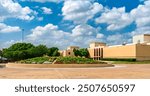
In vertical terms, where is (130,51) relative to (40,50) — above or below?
below

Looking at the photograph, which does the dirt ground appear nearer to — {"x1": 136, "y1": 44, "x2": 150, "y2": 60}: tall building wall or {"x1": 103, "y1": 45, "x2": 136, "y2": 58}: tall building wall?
{"x1": 136, "y1": 44, "x2": 150, "y2": 60}: tall building wall

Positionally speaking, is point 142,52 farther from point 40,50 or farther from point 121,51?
point 40,50

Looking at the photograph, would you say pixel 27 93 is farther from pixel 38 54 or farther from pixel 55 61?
pixel 38 54

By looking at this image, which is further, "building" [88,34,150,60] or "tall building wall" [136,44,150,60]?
"building" [88,34,150,60]

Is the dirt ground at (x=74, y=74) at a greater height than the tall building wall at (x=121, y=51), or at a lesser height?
lesser

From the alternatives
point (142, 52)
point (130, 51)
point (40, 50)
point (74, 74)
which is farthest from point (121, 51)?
point (74, 74)

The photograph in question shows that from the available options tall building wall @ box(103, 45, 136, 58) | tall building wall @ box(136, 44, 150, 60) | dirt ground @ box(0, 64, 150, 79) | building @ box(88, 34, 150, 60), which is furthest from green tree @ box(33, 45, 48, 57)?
dirt ground @ box(0, 64, 150, 79)

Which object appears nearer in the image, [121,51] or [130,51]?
[130,51]

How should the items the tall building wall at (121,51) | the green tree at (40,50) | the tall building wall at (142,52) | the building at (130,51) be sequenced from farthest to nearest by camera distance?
the green tree at (40,50) → the tall building wall at (121,51) → the building at (130,51) → the tall building wall at (142,52)

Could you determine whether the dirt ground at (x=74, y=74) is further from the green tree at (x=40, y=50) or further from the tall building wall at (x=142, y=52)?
the green tree at (x=40, y=50)

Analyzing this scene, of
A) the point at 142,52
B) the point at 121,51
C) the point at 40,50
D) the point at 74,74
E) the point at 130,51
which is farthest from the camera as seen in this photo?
the point at 40,50

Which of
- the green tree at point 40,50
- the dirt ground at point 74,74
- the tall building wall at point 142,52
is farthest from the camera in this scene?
the green tree at point 40,50

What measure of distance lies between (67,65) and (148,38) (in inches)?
2072

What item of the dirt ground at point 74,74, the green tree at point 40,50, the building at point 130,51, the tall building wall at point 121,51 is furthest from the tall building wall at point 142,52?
the dirt ground at point 74,74
